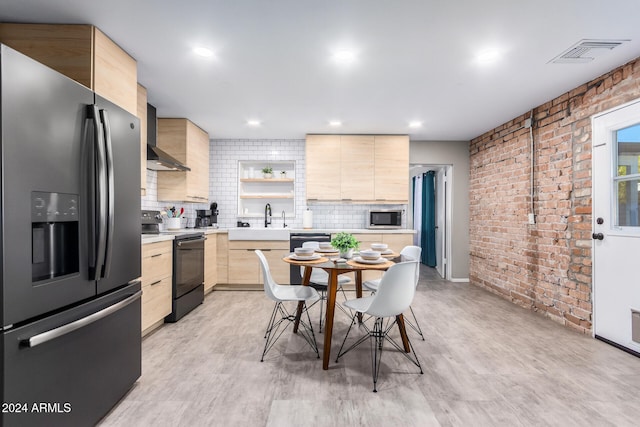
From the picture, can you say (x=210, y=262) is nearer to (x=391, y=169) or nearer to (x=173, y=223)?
(x=173, y=223)

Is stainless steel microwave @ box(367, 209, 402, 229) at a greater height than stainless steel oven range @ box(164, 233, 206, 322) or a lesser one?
greater

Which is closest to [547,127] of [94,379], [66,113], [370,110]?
[370,110]

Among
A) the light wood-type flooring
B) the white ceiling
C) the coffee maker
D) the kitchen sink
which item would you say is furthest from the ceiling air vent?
the coffee maker

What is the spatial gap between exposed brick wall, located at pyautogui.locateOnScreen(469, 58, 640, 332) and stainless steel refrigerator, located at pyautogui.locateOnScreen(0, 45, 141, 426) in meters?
4.03

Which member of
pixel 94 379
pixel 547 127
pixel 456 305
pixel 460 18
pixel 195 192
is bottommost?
pixel 456 305

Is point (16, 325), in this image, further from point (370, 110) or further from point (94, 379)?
point (370, 110)

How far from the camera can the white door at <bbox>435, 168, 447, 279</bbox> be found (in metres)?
5.88

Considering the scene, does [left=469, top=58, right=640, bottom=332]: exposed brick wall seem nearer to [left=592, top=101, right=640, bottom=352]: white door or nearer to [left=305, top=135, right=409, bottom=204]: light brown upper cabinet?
[left=592, top=101, right=640, bottom=352]: white door

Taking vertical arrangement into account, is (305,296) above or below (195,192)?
below

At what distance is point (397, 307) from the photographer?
225cm

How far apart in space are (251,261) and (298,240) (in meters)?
0.79

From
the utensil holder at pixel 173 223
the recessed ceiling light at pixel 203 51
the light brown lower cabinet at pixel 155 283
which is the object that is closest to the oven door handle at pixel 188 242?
the light brown lower cabinet at pixel 155 283

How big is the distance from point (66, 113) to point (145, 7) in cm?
104

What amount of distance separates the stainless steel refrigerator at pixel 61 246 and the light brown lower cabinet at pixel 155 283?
1.04 meters
